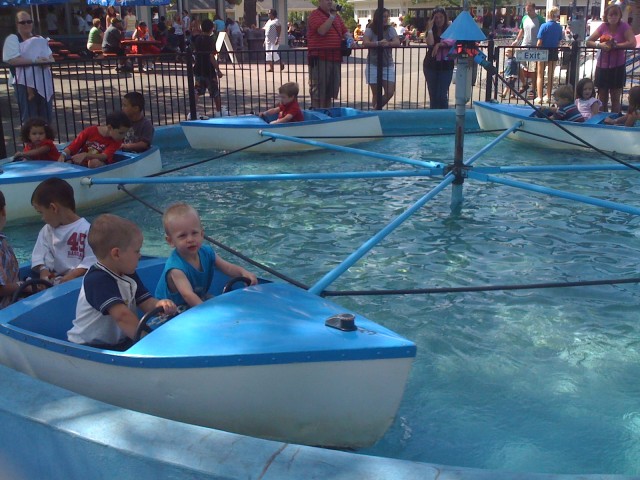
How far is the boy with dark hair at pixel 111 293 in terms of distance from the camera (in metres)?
3.49

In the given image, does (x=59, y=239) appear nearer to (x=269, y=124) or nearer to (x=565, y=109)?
(x=269, y=124)

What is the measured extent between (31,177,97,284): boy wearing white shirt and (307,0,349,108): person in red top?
26.0ft

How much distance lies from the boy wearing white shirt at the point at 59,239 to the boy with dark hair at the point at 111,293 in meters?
1.02

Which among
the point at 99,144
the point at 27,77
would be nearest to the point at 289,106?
the point at 99,144

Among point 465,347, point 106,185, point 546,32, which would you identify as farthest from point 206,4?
point 465,347

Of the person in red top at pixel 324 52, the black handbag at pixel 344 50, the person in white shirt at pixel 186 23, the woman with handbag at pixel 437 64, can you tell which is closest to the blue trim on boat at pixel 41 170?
the person in red top at pixel 324 52

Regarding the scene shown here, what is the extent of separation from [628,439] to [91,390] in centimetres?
245

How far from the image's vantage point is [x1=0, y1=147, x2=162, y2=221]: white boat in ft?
23.7

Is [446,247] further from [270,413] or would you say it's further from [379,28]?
[379,28]

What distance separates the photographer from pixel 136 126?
28.5ft

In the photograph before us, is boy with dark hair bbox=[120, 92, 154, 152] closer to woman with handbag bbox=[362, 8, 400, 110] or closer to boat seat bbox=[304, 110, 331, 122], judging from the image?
boat seat bbox=[304, 110, 331, 122]

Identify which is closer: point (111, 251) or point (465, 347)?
point (111, 251)

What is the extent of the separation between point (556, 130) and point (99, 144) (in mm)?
5630

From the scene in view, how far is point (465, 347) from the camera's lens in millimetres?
4590
